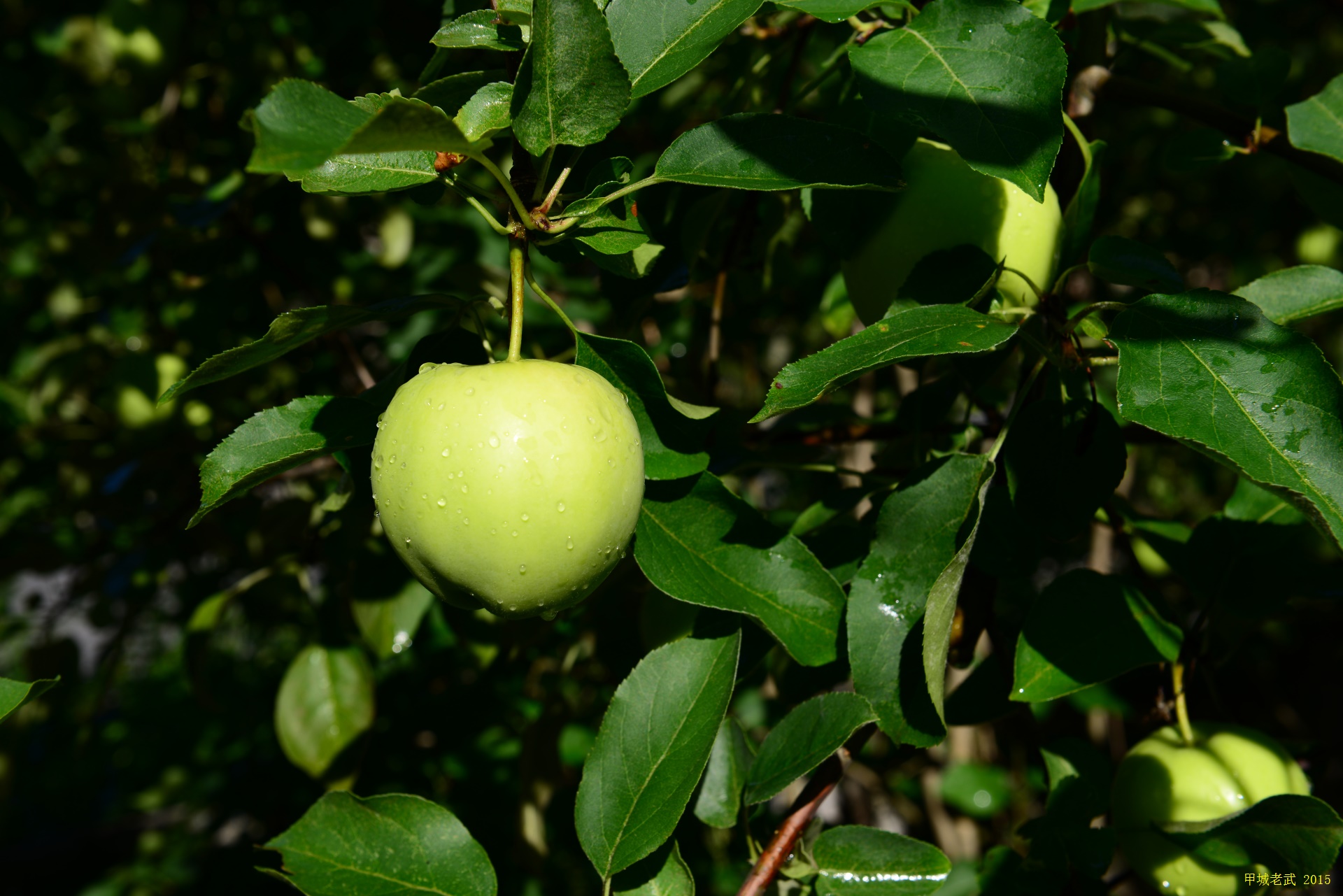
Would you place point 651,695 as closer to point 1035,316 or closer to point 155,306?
point 1035,316

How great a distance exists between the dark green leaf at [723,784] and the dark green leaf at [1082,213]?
1.98 ft

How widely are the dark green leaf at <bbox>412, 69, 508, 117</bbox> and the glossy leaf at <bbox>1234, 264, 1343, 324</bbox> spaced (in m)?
0.78

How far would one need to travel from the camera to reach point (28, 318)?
2693mm

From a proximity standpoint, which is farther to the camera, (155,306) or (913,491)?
(155,306)

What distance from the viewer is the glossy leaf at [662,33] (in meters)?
0.78

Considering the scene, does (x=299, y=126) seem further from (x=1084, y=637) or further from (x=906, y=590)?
(x=1084, y=637)

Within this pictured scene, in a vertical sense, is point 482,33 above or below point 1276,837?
above

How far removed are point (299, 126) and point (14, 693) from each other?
1.80ft

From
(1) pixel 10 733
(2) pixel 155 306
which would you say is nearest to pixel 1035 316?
(2) pixel 155 306

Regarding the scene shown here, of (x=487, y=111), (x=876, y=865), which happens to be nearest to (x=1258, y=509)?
(x=876, y=865)

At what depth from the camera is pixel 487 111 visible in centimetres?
77

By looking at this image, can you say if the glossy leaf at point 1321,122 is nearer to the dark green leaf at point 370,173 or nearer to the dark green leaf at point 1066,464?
the dark green leaf at point 1066,464

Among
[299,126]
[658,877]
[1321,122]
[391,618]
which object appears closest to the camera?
[299,126]

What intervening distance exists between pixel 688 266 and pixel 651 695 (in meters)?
0.53
